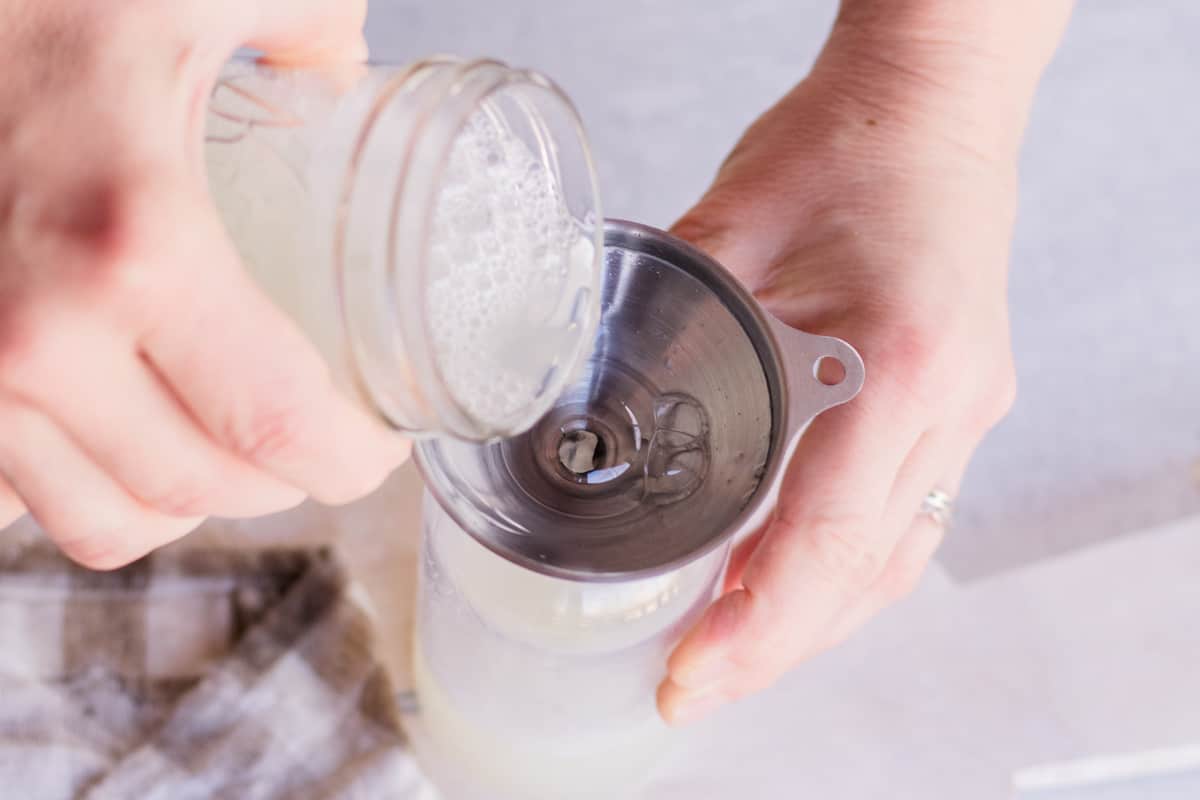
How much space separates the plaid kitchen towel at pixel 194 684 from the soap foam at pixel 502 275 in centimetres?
29

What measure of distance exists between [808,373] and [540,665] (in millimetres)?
173

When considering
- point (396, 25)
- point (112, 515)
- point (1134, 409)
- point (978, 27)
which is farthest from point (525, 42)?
point (112, 515)

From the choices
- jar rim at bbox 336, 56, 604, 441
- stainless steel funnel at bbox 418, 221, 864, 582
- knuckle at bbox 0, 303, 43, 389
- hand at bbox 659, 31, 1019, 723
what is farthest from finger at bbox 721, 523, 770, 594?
knuckle at bbox 0, 303, 43, 389

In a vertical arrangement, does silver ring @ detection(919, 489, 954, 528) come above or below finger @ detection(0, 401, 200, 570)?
below

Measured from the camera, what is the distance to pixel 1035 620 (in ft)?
2.23

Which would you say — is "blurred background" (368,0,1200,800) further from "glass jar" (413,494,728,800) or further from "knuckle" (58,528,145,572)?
"knuckle" (58,528,145,572)

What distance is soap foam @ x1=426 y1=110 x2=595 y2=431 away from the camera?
0.34m

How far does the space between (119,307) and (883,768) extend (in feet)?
1.63

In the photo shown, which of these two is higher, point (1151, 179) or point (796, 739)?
point (1151, 179)

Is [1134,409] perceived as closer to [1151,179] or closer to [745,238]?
[1151,179]

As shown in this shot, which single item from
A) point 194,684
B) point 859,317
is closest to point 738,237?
point 859,317

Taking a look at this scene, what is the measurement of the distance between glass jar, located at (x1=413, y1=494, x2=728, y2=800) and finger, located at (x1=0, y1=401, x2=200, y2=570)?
0.35 feet

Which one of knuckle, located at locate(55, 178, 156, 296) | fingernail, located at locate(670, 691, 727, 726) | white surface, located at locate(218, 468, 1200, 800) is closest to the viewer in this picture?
knuckle, located at locate(55, 178, 156, 296)

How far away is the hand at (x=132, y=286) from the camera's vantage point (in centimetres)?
27
